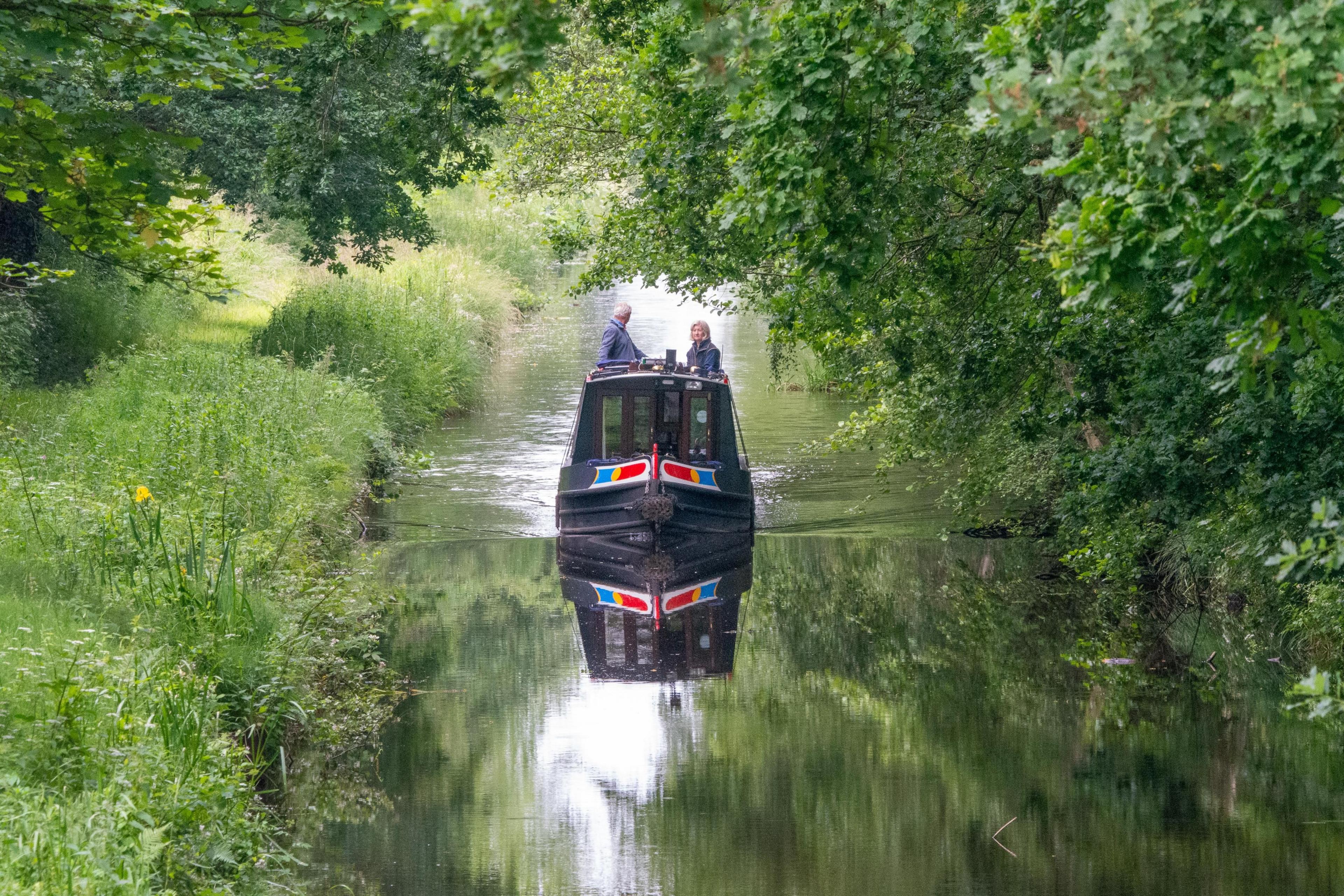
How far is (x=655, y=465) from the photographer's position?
13.8 metres

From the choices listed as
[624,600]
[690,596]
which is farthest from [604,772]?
[690,596]

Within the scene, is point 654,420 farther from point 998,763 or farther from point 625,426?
point 998,763

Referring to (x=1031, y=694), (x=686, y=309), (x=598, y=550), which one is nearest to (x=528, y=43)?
(x=1031, y=694)

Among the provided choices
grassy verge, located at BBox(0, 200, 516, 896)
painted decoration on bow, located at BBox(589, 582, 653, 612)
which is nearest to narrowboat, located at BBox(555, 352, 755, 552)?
painted decoration on bow, located at BBox(589, 582, 653, 612)

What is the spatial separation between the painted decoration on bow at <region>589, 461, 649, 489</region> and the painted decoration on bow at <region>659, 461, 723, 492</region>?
185mm

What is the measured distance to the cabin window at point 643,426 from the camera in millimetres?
14477

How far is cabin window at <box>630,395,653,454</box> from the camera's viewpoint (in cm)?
1448

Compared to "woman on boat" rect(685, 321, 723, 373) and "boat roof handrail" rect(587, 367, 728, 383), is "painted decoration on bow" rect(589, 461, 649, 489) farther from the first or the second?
"woman on boat" rect(685, 321, 723, 373)

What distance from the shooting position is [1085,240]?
3.72m

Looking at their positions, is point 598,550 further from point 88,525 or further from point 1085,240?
point 1085,240

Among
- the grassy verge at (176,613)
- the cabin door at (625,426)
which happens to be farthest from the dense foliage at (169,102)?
the cabin door at (625,426)

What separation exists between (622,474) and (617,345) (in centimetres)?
208

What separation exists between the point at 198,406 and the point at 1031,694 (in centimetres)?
741

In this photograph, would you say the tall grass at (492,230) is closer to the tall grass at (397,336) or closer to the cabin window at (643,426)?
the tall grass at (397,336)
